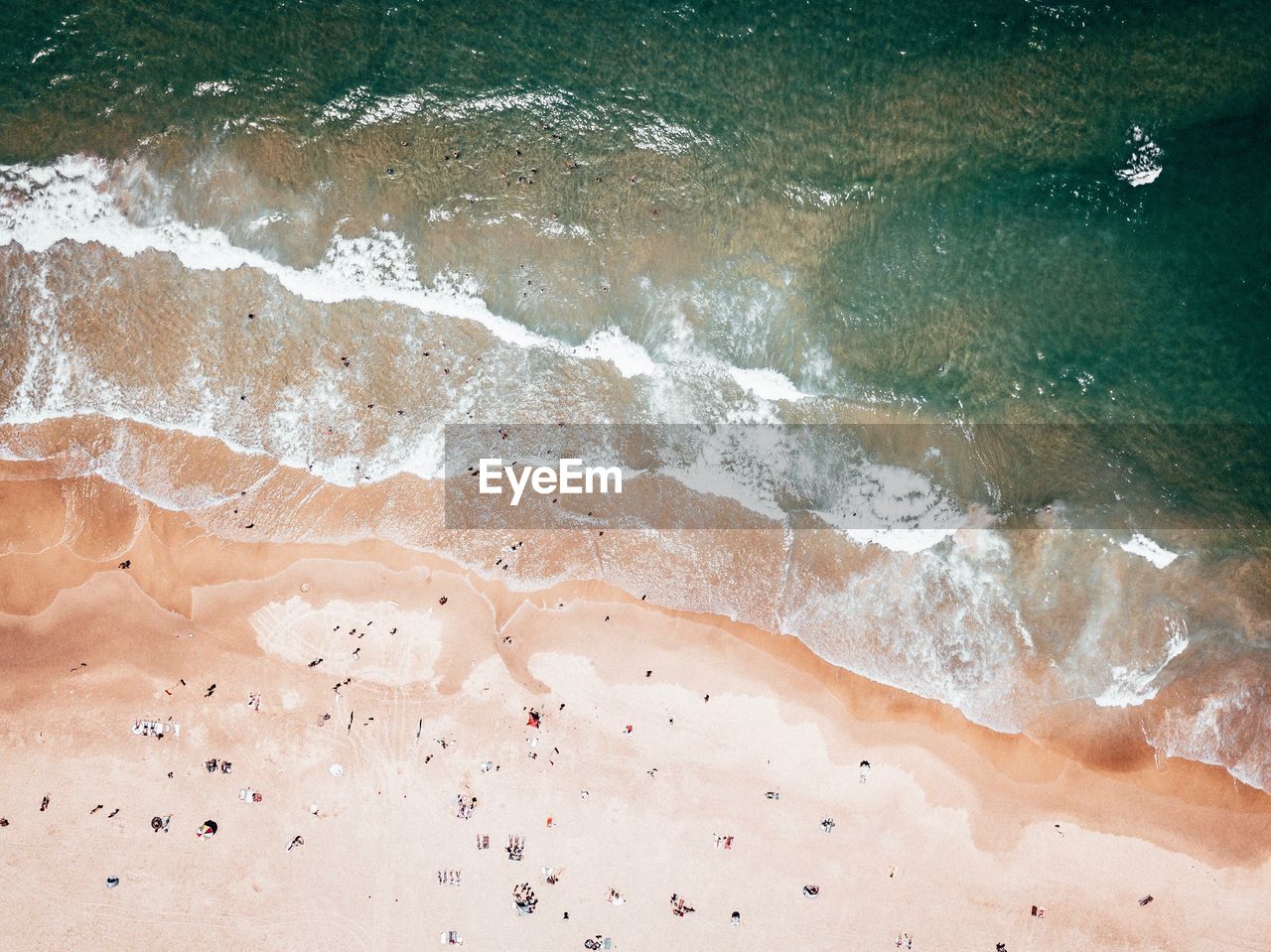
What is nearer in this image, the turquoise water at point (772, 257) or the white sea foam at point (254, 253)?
the turquoise water at point (772, 257)

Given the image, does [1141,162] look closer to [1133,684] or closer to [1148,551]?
[1148,551]

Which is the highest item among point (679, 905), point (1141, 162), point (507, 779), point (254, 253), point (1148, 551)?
point (1141, 162)

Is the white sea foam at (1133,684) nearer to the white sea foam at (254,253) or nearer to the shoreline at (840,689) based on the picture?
the shoreline at (840,689)

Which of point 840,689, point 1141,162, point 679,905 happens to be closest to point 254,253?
point 840,689

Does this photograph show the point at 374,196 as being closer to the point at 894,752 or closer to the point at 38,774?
the point at 38,774

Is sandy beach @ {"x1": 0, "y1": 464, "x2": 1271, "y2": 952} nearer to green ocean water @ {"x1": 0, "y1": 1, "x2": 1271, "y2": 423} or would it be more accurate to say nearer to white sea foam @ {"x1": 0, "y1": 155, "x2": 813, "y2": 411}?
white sea foam @ {"x1": 0, "y1": 155, "x2": 813, "y2": 411}

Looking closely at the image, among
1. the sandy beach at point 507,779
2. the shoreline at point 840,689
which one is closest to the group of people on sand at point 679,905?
the sandy beach at point 507,779
